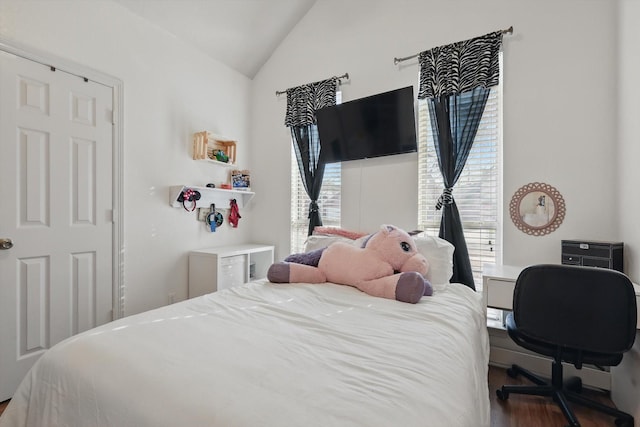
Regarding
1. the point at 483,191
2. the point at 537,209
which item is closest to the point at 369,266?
the point at 483,191

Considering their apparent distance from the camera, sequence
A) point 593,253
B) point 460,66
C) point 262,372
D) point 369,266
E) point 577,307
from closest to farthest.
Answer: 1. point 262,372
2. point 577,307
3. point 593,253
4. point 369,266
5. point 460,66

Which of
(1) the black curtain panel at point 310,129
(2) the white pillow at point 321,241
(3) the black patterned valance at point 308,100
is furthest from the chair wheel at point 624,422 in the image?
(3) the black patterned valance at point 308,100

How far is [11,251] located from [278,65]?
2.82 m

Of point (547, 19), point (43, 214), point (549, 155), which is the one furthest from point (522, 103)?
point (43, 214)

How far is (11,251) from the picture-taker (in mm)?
1922

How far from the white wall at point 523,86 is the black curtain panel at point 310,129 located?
18 cm

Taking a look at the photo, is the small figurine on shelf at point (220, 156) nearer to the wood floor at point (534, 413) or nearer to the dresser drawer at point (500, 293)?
the wood floor at point (534, 413)

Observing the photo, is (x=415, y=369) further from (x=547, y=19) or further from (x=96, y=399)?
(x=547, y=19)

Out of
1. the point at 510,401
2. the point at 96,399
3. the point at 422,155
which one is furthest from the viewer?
the point at 422,155

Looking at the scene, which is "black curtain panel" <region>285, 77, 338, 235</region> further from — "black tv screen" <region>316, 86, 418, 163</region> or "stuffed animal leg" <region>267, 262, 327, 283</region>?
"stuffed animal leg" <region>267, 262, 327, 283</region>

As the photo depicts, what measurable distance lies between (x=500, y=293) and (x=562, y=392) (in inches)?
23.0

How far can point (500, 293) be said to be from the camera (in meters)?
1.95

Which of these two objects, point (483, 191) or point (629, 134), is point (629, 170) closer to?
point (629, 134)

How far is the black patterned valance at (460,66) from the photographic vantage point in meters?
2.33
